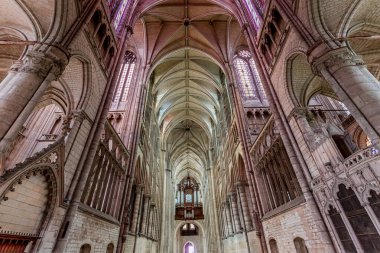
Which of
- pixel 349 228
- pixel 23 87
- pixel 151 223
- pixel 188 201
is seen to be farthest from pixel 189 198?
pixel 23 87

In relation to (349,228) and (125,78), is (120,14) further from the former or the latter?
(349,228)

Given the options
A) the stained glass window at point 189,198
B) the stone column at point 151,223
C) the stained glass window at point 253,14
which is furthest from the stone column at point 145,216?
the stained glass window at point 189,198

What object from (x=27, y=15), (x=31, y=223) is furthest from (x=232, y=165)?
(x=27, y=15)

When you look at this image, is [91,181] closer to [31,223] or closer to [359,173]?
[31,223]

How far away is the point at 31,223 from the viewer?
16.7 feet

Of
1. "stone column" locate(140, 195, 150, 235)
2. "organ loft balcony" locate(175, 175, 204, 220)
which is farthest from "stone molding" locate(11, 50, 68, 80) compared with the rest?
"organ loft balcony" locate(175, 175, 204, 220)

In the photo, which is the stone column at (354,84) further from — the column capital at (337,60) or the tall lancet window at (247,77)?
the tall lancet window at (247,77)

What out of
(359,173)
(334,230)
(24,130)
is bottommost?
(334,230)

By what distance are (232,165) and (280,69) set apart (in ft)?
32.2

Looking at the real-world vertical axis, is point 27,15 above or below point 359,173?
above

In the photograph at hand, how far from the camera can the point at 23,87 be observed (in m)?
5.01

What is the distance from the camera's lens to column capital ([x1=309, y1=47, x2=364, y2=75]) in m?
5.75

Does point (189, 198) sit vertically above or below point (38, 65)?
above

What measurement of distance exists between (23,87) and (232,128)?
14110 mm
